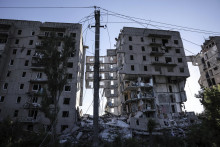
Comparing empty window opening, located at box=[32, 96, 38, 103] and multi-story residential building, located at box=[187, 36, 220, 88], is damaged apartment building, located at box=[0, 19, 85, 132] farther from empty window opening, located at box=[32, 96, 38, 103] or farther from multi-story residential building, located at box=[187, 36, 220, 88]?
multi-story residential building, located at box=[187, 36, 220, 88]

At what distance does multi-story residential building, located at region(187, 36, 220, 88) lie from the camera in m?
45.4

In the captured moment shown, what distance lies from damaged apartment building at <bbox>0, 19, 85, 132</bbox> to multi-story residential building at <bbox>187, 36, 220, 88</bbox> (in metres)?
39.3

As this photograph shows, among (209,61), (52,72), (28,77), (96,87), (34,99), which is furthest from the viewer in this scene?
(209,61)

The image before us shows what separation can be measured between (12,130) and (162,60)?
35.2m

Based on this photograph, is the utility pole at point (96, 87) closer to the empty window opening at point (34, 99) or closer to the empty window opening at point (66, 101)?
the empty window opening at point (66, 101)

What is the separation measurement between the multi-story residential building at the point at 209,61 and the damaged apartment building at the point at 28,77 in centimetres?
3932

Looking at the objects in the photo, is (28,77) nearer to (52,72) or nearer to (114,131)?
(52,72)

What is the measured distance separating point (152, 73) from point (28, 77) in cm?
2877

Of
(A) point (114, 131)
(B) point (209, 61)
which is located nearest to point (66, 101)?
(A) point (114, 131)

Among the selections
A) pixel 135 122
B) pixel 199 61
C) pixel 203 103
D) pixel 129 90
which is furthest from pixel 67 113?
pixel 199 61

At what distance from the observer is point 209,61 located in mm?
48656

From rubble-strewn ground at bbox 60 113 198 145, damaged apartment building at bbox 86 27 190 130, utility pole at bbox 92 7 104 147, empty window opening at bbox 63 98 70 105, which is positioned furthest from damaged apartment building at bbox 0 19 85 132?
utility pole at bbox 92 7 104 147

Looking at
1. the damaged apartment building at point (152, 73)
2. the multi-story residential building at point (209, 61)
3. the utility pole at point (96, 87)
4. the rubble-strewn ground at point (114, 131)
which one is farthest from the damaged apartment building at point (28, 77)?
the multi-story residential building at point (209, 61)

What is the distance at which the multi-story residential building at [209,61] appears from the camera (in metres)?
45.4
